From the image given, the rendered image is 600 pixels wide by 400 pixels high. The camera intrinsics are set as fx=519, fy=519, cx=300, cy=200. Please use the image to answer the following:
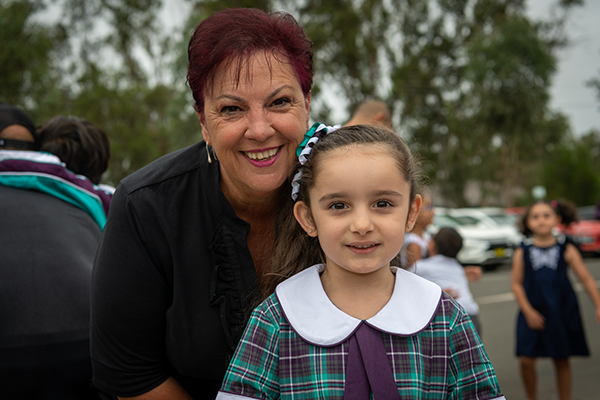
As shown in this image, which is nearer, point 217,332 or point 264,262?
point 217,332

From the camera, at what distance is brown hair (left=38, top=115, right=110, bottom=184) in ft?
9.75

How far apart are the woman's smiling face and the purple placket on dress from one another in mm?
633

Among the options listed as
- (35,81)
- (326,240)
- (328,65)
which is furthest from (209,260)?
(328,65)

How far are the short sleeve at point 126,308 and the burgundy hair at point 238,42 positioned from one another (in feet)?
1.77

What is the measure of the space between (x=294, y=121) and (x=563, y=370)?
3754mm

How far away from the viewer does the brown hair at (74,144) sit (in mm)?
2973

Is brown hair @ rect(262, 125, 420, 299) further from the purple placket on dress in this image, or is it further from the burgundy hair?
the purple placket on dress

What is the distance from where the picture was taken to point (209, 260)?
6.28 ft

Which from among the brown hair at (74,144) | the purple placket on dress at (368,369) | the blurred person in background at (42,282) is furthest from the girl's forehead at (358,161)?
the brown hair at (74,144)

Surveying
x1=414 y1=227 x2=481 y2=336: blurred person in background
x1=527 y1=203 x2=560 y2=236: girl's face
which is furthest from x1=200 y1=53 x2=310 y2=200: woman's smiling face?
x1=527 y1=203 x2=560 y2=236: girl's face

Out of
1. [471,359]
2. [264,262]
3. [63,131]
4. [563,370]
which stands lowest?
[563,370]

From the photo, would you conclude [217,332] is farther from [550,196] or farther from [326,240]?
[550,196]

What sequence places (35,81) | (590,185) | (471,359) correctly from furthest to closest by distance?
(590,185) < (35,81) < (471,359)

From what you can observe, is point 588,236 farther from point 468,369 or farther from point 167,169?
point 167,169
